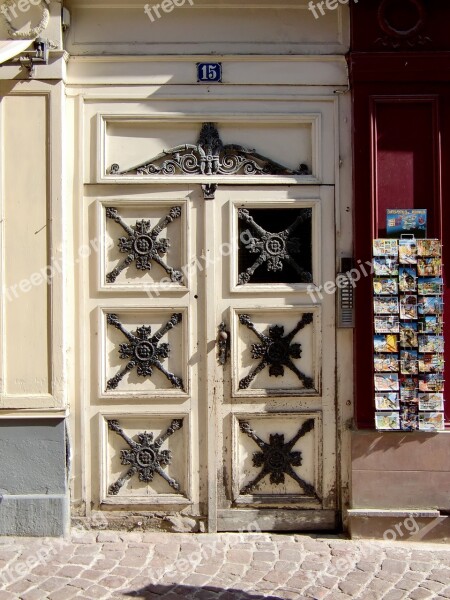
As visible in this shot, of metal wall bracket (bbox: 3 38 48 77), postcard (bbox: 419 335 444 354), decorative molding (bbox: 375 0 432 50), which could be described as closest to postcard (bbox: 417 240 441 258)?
postcard (bbox: 419 335 444 354)

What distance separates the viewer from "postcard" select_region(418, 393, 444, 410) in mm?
4938

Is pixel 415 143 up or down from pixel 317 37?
down

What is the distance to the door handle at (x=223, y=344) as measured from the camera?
506 cm

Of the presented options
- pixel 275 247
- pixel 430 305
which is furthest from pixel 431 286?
pixel 275 247

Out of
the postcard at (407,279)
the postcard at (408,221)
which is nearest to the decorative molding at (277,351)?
the postcard at (407,279)

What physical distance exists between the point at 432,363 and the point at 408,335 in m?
0.27

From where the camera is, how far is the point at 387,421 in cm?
493

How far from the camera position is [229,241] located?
5.09 metres

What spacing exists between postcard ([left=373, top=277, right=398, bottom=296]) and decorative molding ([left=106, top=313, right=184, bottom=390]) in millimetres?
1493

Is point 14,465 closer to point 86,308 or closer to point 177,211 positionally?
point 86,308

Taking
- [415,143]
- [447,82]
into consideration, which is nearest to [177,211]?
[415,143]

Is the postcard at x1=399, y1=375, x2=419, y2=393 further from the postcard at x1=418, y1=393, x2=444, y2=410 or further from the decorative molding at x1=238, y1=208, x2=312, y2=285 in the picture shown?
the decorative molding at x1=238, y1=208, x2=312, y2=285

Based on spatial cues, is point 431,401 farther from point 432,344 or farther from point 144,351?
point 144,351

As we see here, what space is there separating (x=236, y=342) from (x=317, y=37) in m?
2.38
